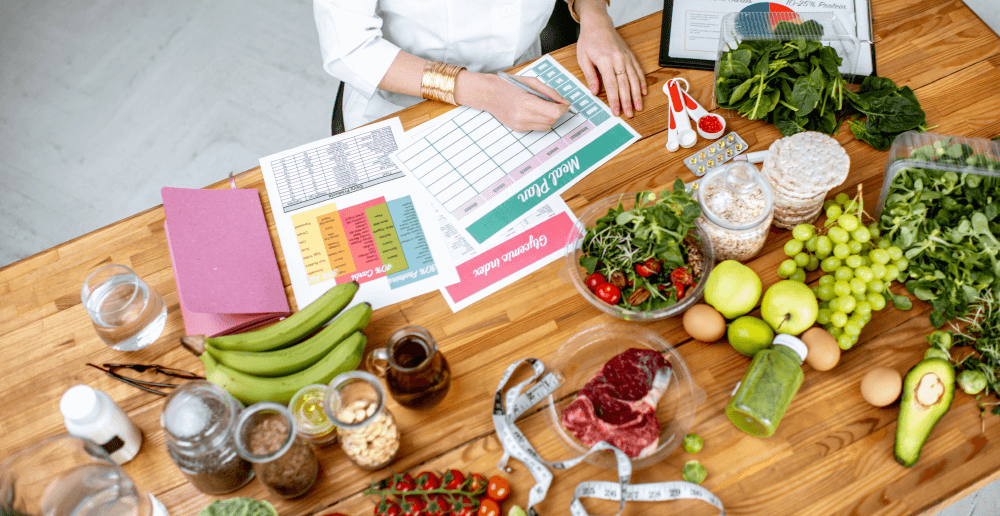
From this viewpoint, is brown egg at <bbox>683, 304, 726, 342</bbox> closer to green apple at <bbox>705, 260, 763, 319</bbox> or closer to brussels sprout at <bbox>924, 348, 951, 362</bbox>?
green apple at <bbox>705, 260, 763, 319</bbox>

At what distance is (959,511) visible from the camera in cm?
174

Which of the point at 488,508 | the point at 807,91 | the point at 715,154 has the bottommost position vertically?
the point at 488,508

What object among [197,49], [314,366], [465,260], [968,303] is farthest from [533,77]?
[197,49]

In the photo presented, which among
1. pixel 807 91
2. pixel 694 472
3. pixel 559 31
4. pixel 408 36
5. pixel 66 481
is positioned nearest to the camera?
pixel 66 481

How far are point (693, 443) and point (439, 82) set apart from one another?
0.90 metres

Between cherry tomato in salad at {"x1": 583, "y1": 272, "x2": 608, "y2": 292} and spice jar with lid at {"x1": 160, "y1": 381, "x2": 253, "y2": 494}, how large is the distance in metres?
0.60

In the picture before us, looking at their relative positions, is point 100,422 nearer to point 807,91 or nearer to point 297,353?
point 297,353

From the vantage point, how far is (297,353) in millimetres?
967

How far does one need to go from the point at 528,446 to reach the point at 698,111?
2.59 feet

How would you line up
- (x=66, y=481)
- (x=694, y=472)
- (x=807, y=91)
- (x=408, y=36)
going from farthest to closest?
(x=408, y=36) < (x=807, y=91) < (x=694, y=472) < (x=66, y=481)

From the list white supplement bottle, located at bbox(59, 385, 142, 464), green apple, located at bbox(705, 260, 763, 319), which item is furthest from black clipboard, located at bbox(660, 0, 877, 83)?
white supplement bottle, located at bbox(59, 385, 142, 464)

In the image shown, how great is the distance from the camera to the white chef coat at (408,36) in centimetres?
129

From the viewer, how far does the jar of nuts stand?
821mm

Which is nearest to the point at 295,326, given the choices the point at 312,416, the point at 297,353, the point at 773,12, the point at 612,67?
the point at 297,353
